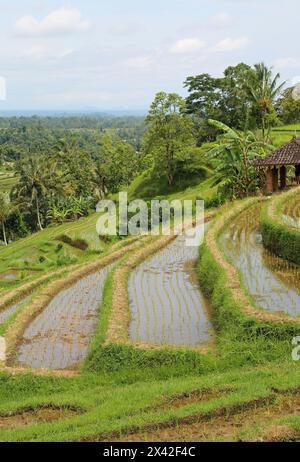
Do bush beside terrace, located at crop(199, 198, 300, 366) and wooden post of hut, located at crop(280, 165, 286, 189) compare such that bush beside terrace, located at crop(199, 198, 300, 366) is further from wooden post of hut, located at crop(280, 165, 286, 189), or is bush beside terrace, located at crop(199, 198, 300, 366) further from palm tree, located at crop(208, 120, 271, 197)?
wooden post of hut, located at crop(280, 165, 286, 189)

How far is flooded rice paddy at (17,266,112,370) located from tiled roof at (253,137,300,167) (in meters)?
11.6

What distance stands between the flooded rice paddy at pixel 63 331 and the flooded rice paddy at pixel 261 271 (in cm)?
350

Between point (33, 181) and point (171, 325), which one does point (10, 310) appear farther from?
point (33, 181)

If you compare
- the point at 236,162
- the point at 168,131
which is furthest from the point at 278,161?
the point at 168,131

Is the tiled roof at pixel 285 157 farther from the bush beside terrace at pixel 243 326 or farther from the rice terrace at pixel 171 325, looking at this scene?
the bush beside terrace at pixel 243 326

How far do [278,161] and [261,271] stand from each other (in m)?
10.3

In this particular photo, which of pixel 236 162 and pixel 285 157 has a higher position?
pixel 285 157

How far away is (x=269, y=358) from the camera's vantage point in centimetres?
835

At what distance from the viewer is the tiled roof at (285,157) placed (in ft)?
73.0

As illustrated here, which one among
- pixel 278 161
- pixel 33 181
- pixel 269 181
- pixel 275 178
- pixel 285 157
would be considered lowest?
pixel 33 181

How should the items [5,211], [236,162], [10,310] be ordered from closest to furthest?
[10,310] < [236,162] < [5,211]

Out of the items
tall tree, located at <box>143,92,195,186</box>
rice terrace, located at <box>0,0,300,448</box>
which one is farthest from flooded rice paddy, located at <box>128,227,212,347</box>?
tall tree, located at <box>143,92,195,186</box>

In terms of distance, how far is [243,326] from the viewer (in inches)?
356
